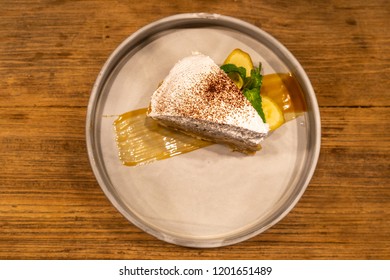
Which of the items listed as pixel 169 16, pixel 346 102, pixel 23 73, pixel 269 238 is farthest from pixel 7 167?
pixel 346 102

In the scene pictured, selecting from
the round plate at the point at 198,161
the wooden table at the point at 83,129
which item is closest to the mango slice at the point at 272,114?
the round plate at the point at 198,161

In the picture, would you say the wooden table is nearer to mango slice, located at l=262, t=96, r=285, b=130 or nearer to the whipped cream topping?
mango slice, located at l=262, t=96, r=285, b=130

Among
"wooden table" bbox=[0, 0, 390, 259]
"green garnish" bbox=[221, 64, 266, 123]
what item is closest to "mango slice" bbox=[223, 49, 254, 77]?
"green garnish" bbox=[221, 64, 266, 123]

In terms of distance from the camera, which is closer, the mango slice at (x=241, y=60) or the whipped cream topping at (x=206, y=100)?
the whipped cream topping at (x=206, y=100)

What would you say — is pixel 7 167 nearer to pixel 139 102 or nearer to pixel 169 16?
pixel 139 102

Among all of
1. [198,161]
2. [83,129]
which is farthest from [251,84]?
[83,129]

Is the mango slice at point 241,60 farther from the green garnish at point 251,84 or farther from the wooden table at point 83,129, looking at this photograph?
the wooden table at point 83,129
